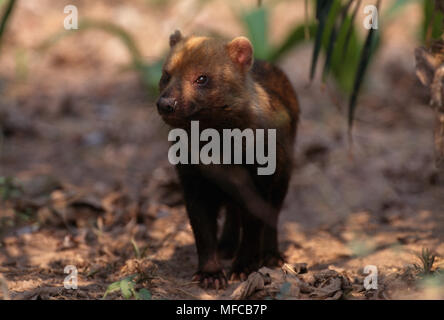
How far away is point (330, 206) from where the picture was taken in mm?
5805

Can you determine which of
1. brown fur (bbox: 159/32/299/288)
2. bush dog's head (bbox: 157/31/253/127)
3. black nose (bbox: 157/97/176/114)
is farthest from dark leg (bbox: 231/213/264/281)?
black nose (bbox: 157/97/176/114)

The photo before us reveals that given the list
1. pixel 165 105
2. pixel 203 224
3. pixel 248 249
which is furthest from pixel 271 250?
pixel 165 105

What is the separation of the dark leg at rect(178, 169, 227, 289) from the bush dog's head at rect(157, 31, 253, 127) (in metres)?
0.48

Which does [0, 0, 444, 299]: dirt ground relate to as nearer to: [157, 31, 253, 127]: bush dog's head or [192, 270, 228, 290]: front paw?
[192, 270, 228, 290]: front paw

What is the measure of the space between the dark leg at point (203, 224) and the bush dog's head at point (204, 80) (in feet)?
1.58

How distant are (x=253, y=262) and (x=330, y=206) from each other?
1735 millimetres

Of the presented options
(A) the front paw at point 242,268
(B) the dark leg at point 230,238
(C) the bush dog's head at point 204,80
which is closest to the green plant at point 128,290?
(A) the front paw at point 242,268

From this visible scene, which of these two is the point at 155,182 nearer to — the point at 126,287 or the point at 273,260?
the point at 273,260

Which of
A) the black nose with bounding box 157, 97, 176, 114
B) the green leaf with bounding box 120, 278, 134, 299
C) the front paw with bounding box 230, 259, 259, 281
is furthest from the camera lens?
the front paw with bounding box 230, 259, 259, 281

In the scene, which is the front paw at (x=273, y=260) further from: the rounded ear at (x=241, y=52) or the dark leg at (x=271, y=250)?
the rounded ear at (x=241, y=52)

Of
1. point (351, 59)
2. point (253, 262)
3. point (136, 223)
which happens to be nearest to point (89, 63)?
point (351, 59)

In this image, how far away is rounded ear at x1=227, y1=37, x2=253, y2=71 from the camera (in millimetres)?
4016
